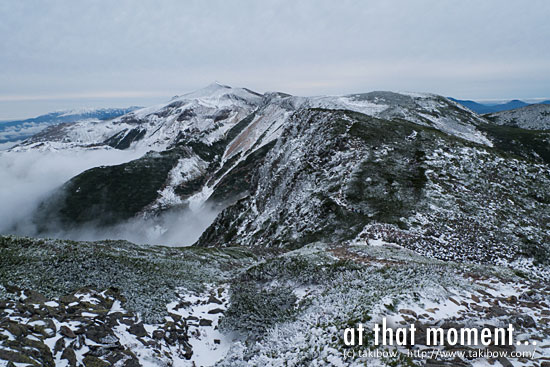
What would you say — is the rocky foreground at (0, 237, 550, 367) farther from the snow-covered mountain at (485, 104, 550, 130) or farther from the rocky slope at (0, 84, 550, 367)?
the snow-covered mountain at (485, 104, 550, 130)

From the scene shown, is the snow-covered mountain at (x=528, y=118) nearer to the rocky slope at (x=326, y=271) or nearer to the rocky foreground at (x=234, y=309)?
the rocky slope at (x=326, y=271)

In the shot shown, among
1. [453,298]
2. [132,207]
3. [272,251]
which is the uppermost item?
[453,298]

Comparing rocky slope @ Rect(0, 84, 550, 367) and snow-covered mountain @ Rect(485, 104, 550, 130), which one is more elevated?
snow-covered mountain @ Rect(485, 104, 550, 130)

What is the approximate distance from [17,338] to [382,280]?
53.5 ft

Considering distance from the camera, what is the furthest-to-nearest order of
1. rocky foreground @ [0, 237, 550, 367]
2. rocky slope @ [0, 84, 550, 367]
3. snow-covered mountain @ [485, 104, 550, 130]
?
snow-covered mountain @ [485, 104, 550, 130]
rocky slope @ [0, 84, 550, 367]
rocky foreground @ [0, 237, 550, 367]

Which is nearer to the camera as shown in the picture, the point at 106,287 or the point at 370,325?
the point at 370,325

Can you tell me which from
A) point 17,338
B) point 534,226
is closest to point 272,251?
point 17,338

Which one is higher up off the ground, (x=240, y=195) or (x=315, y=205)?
(x=315, y=205)

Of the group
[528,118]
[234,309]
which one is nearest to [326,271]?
[234,309]

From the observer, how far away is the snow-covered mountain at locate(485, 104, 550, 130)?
11256cm

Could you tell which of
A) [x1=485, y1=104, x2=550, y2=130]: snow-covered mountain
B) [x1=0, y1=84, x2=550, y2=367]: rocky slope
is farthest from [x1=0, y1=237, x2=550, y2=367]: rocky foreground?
[x1=485, y1=104, x2=550, y2=130]: snow-covered mountain

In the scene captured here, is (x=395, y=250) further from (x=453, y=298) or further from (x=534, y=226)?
(x=534, y=226)

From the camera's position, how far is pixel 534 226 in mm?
28359

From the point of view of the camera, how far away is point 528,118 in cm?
11844
